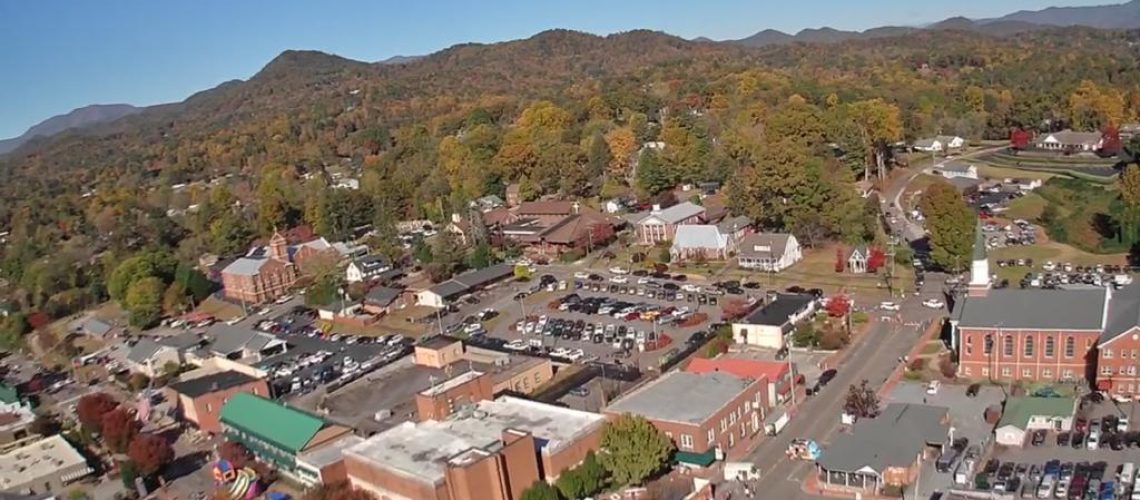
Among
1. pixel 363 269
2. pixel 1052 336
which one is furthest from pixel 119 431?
pixel 1052 336

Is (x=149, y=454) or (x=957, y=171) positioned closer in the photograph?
(x=149, y=454)

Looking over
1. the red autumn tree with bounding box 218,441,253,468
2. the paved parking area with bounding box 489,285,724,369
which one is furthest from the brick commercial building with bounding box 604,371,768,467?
the red autumn tree with bounding box 218,441,253,468

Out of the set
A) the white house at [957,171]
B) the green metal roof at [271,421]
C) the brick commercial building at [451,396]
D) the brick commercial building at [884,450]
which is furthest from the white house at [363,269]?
the white house at [957,171]

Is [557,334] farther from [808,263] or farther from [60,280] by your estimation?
[60,280]

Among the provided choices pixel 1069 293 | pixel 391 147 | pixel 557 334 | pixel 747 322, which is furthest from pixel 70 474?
pixel 391 147

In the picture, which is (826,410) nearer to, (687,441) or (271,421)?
(687,441)
